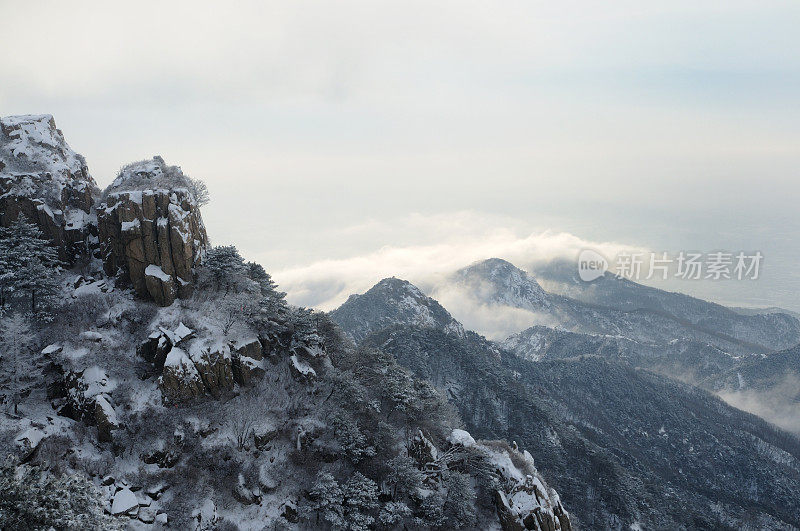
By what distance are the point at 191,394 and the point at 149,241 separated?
23.0 meters

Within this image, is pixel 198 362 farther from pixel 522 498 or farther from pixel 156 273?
pixel 522 498

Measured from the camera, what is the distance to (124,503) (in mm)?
43031

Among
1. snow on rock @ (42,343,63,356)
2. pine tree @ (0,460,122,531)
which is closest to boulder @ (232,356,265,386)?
snow on rock @ (42,343,63,356)

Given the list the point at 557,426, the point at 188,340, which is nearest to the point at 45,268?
the point at 188,340

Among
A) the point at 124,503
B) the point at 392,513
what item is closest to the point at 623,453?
the point at 392,513

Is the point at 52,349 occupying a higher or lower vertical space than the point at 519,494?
higher

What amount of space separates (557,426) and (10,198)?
156819 millimetres

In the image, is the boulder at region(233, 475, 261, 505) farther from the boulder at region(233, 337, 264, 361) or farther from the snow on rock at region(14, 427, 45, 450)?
the snow on rock at region(14, 427, 45, 450)

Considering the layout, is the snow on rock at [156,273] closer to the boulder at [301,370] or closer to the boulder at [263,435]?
the boulder at [301,370]

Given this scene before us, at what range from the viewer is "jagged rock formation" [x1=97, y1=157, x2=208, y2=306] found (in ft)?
194

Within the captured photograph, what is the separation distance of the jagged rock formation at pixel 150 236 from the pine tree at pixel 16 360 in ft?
41.5

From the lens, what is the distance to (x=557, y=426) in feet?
478

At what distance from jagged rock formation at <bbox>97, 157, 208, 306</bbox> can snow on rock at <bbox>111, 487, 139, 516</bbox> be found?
24795mm

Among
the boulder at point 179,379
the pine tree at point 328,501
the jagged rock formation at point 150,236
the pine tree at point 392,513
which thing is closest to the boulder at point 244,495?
the pine tree at point 328,501
